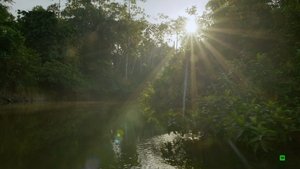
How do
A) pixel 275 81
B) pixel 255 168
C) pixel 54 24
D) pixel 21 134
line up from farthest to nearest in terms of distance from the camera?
1. pixel 54 24
2. pixel 21 134
3. pixel 275 81
4. pixel 255 168

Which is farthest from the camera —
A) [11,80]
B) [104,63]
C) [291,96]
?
[104,63]

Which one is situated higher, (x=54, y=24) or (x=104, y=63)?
(x=54, y=24)

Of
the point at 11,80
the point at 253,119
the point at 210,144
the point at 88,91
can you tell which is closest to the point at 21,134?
the point at 210,144

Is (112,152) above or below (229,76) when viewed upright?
below

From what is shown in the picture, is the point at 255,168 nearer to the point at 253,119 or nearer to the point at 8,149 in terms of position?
the point at 253,119

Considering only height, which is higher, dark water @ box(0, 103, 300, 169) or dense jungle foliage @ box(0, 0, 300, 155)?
dense jungle foliage @ box(0, 0, 300, 155)

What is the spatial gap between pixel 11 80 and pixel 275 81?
1264 inches

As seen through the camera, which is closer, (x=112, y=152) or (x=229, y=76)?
(x=112, y=152)

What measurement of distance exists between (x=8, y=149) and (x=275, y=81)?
28.8 ft

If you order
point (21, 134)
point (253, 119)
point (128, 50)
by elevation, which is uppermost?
point (128, 50)

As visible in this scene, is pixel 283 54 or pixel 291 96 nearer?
pixel 291 96

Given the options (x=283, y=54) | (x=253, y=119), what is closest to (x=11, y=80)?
(x=283, y=54)

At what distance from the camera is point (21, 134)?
46.0 ft

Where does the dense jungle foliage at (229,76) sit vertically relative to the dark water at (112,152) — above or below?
above
